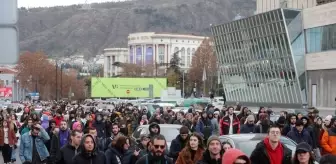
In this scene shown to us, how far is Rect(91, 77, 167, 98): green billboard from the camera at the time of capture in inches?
3334

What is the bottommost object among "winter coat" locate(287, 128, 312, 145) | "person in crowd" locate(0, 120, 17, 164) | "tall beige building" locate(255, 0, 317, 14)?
"person in crowd" locate(0, 120, 17, 164)

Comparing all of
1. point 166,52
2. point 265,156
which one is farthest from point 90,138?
point 166,52

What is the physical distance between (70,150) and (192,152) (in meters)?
1.77

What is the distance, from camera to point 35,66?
109m

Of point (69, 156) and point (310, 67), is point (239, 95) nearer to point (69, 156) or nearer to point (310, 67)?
point (310, 67)

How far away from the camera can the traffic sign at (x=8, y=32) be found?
5.98 m

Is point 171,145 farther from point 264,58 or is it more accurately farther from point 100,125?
point 264,58

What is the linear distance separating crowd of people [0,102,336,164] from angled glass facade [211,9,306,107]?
137 feet

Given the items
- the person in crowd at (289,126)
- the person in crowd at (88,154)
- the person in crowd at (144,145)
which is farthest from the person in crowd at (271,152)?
the person in crowd at (289,126)

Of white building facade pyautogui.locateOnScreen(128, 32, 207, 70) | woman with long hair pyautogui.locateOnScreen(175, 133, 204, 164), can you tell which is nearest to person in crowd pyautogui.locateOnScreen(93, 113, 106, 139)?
woman with long hair pyautogui.locateOnScreen(175, 133, 204, 164)

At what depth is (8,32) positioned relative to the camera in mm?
6074

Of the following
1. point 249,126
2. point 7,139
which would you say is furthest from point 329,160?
point 7,139

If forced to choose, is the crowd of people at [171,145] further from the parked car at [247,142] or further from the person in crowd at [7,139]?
the parked car at [247,142]

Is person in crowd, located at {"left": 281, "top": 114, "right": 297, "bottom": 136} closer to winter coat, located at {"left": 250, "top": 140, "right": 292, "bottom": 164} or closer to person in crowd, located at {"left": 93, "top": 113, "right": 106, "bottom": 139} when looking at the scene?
person in crowd, located at {"left": 93, "top": 113, "right": 106, "bottom": 139}
